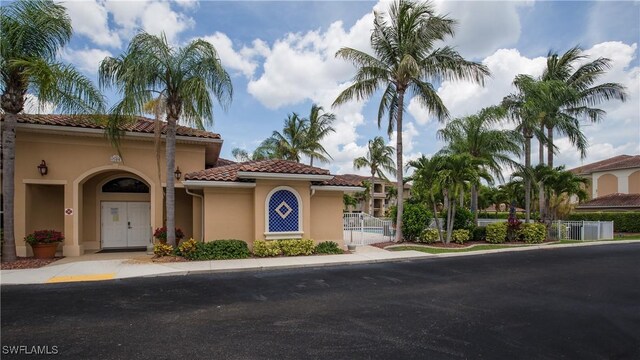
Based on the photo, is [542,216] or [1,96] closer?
[1,96]

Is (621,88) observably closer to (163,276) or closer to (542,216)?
(542,216)

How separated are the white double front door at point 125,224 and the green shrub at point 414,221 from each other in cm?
1266

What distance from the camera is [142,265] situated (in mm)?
11477

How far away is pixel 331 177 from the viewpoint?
14477 millimetres

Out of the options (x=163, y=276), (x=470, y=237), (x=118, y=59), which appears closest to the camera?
(x=163, y=276)

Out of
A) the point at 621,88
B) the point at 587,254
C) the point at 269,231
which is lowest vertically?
the point at 587,254

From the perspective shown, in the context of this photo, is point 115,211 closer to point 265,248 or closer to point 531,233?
point 265,248

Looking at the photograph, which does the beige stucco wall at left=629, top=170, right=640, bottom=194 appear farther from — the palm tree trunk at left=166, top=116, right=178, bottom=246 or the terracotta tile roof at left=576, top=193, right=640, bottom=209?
the palm tree trunk at left=166, top=116, right=178, bottom=246

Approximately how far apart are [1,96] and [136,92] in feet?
13.6

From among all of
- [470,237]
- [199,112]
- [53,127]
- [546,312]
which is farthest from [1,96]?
[470,237]

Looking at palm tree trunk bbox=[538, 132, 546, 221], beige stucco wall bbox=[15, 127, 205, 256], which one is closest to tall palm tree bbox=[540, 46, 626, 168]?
palm tree trunk bbox=[538, 132, 546, 221]

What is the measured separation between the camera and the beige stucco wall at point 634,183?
37.0 metres

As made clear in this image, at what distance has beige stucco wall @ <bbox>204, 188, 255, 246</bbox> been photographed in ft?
44.5

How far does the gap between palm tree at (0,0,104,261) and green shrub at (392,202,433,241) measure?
15.2 meters
